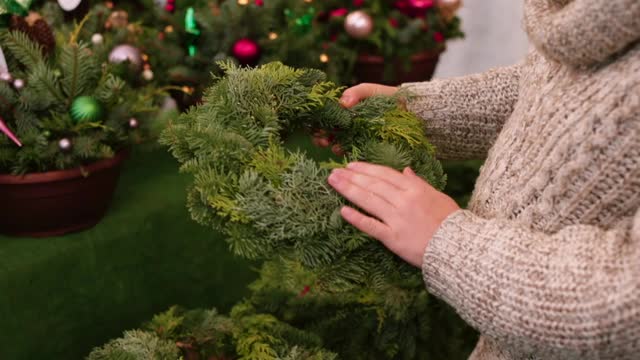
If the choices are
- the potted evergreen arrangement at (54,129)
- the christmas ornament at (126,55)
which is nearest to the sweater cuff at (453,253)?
the potted evergreen arrangement at (54,129)

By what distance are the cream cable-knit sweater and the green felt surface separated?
1.92 ft

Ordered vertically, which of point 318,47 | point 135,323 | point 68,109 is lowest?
point 135,323

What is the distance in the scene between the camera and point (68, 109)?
1.03 m

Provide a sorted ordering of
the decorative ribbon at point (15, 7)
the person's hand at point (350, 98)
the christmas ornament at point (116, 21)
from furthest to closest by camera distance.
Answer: the christmas ornament at point (116, 21)
the decorative ribbon at point (15, 7)
the person's hand at point (350, 98)

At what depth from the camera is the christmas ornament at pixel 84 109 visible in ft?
3.32

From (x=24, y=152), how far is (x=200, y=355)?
369 millimetres

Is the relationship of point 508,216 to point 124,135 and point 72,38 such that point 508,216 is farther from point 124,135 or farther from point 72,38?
point 72,38

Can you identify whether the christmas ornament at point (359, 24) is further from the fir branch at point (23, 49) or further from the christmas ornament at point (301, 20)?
the fir branch at point (23, 49)

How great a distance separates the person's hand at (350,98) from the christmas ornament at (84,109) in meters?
0.33

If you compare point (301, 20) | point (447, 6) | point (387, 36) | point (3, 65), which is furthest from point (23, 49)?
point (447, 6)

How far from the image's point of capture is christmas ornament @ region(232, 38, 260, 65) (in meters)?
1.46

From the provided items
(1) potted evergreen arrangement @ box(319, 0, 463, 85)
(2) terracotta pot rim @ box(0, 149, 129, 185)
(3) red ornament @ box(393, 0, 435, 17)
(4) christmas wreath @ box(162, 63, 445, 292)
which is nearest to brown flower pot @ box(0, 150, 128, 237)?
(2) terracotta pot rim @ box(0, 149, 129, 185)

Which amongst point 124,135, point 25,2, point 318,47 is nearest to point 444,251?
point 124,135

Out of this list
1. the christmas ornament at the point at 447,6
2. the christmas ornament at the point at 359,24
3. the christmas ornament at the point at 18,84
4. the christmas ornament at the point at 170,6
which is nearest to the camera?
the christmas ornament at the point at 18,84
